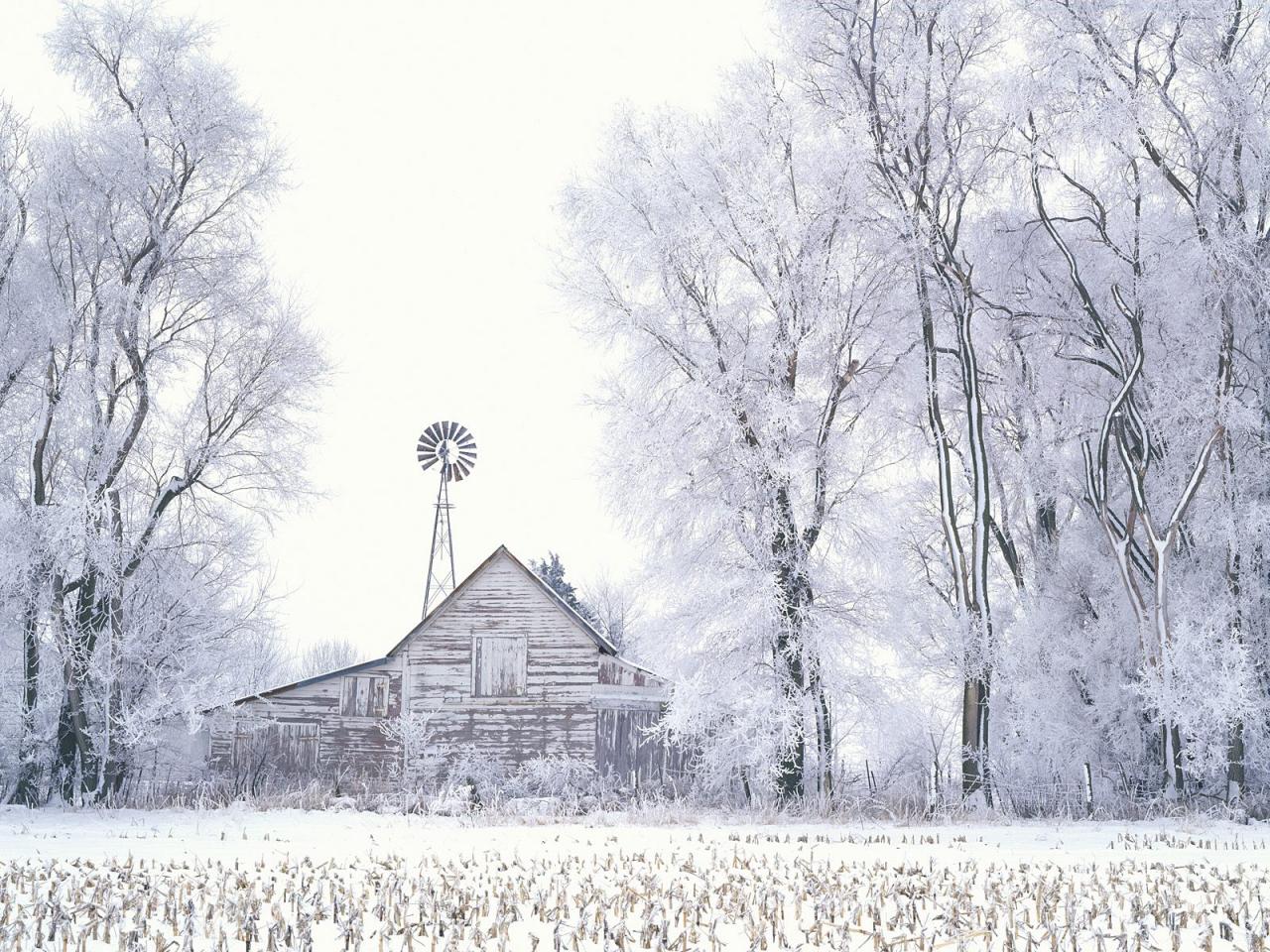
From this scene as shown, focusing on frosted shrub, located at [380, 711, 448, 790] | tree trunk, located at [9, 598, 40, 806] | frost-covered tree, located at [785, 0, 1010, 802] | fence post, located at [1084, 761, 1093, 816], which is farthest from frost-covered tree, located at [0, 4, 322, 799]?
fence post, located at [1084, 761, 1093, 816]

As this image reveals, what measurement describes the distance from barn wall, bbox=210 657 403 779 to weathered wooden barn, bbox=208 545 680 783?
25 millimetres

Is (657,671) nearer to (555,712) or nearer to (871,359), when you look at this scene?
(871,359)

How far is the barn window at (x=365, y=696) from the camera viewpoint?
28078 mm

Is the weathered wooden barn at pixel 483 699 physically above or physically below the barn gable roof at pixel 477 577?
below

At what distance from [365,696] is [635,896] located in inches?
876

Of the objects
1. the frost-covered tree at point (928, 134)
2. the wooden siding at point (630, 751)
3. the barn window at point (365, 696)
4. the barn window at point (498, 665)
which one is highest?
the frost-covered tree at point (928, 134)

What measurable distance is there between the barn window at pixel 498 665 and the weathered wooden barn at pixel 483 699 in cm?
2

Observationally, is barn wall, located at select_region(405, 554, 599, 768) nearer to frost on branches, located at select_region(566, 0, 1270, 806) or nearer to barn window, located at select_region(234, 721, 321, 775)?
barn window, located at select_region(234, 721, 321, 775)

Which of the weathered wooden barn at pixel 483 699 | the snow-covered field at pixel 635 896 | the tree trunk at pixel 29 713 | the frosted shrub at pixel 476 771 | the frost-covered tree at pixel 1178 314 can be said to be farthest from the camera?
the weathered wooden barn at pixel 483 699

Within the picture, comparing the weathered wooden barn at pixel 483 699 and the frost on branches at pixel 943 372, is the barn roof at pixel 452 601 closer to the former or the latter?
the weathered wooden barn at pixel 483 699

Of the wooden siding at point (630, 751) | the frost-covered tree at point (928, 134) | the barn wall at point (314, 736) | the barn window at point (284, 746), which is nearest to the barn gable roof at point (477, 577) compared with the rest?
the barn wall at point (314, 736)

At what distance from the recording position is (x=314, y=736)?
2792cm

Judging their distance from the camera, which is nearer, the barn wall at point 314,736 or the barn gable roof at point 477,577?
the barn wall at point 314,736

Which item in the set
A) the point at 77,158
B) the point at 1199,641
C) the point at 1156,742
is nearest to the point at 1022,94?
the point at 1199,641
